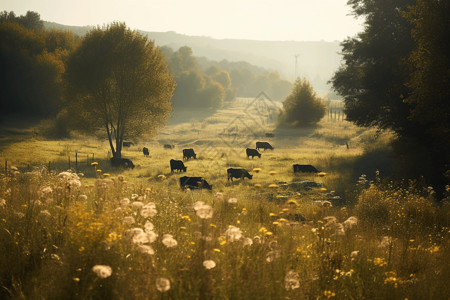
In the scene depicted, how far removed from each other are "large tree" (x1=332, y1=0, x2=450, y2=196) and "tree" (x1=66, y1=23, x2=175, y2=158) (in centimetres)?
1789

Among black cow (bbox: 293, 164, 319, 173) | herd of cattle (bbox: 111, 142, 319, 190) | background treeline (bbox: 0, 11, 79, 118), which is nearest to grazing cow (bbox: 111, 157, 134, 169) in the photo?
herd of cattle (bbox: 111, 142, 319, 190)

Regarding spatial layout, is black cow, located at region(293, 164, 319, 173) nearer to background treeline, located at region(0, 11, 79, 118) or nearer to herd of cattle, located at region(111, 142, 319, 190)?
herd of cattle, located at region(111, 142, 319, 190)

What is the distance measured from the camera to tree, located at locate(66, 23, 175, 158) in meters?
35.6

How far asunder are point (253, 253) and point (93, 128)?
35641 mm

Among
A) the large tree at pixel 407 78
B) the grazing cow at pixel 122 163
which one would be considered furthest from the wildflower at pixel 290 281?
the grazing cow at pixel 122 163

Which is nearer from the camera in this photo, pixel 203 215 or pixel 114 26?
pixel 203 215

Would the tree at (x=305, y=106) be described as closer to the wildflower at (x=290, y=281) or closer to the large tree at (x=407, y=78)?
the large tree at (x=407, y=78)

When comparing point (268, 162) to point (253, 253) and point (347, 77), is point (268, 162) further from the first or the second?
point (253, 253)

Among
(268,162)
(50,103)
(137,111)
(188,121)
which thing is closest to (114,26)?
(137,111)

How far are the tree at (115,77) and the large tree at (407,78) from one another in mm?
17893

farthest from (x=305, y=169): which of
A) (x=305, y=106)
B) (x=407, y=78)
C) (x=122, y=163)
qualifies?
(x=305, y=106)

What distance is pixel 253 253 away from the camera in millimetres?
5590

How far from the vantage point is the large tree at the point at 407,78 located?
14469 mm

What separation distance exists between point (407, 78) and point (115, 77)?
26.5 metres
